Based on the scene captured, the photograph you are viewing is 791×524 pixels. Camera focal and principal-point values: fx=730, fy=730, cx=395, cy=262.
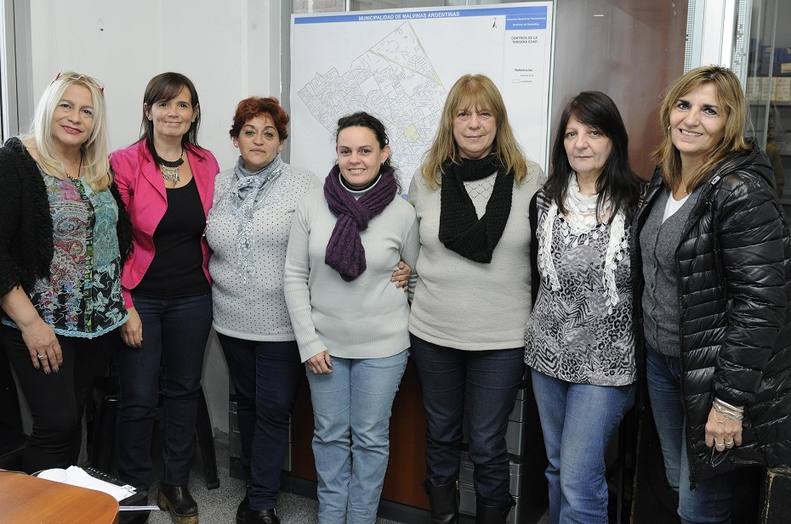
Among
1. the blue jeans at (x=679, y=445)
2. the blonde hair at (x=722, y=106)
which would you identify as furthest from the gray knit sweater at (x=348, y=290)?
the blonde hair at (x=722, y=106)

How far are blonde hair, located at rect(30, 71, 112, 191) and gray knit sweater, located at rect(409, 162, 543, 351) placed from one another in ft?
3.57

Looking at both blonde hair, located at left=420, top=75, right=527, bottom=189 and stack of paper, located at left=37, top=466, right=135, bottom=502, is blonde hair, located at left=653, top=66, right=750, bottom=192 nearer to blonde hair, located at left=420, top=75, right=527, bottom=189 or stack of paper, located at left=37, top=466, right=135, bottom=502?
blonde hair, located at left=420, top=75, right=527, bottom=189

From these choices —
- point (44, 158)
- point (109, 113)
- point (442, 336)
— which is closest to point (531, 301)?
point (442, 336)

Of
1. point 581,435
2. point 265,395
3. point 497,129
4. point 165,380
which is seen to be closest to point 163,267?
point 165,380

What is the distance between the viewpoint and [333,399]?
2375 mm

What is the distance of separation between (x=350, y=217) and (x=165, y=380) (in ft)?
3.33

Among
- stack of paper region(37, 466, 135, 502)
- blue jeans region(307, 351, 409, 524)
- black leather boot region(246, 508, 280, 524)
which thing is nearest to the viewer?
stack of paper region(37, 466, 135, 502)

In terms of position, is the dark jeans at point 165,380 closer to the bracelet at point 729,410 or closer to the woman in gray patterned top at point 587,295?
the woman in gray patterned top at point 587,295

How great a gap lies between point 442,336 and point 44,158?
1340 mm

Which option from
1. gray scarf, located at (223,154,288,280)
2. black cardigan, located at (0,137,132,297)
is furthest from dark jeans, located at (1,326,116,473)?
gray scarf, located at (223,154,288,280)

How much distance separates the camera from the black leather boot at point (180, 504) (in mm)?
2711

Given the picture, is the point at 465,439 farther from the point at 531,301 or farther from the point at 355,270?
the point at 355,270

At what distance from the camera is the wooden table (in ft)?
4.67

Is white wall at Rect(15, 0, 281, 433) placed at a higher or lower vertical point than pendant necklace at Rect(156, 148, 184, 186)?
higher
